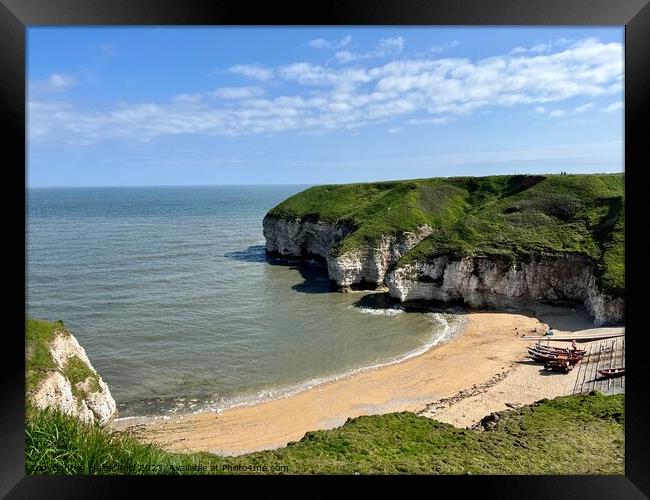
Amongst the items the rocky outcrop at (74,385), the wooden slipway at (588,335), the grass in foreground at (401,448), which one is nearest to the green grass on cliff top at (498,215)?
the wooden slipway at (588,335)

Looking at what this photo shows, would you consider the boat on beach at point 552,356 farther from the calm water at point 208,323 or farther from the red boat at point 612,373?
the calm water at point 208,323

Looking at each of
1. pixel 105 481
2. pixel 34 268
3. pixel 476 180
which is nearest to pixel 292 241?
pixel 476 180

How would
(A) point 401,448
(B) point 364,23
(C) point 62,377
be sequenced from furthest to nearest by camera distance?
(C) point 62,377 < (A) point 401,448 < (B) point 364,23

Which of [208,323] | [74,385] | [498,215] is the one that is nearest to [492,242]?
[498,215]

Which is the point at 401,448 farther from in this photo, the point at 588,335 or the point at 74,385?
the point at 588,335

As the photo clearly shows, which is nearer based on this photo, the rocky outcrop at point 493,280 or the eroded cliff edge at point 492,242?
the eroded cliff edge at point 492,242

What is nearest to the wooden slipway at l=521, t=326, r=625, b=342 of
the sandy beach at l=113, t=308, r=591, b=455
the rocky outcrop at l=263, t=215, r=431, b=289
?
the sandy beach at l=113, t=308, r=591, b=455
